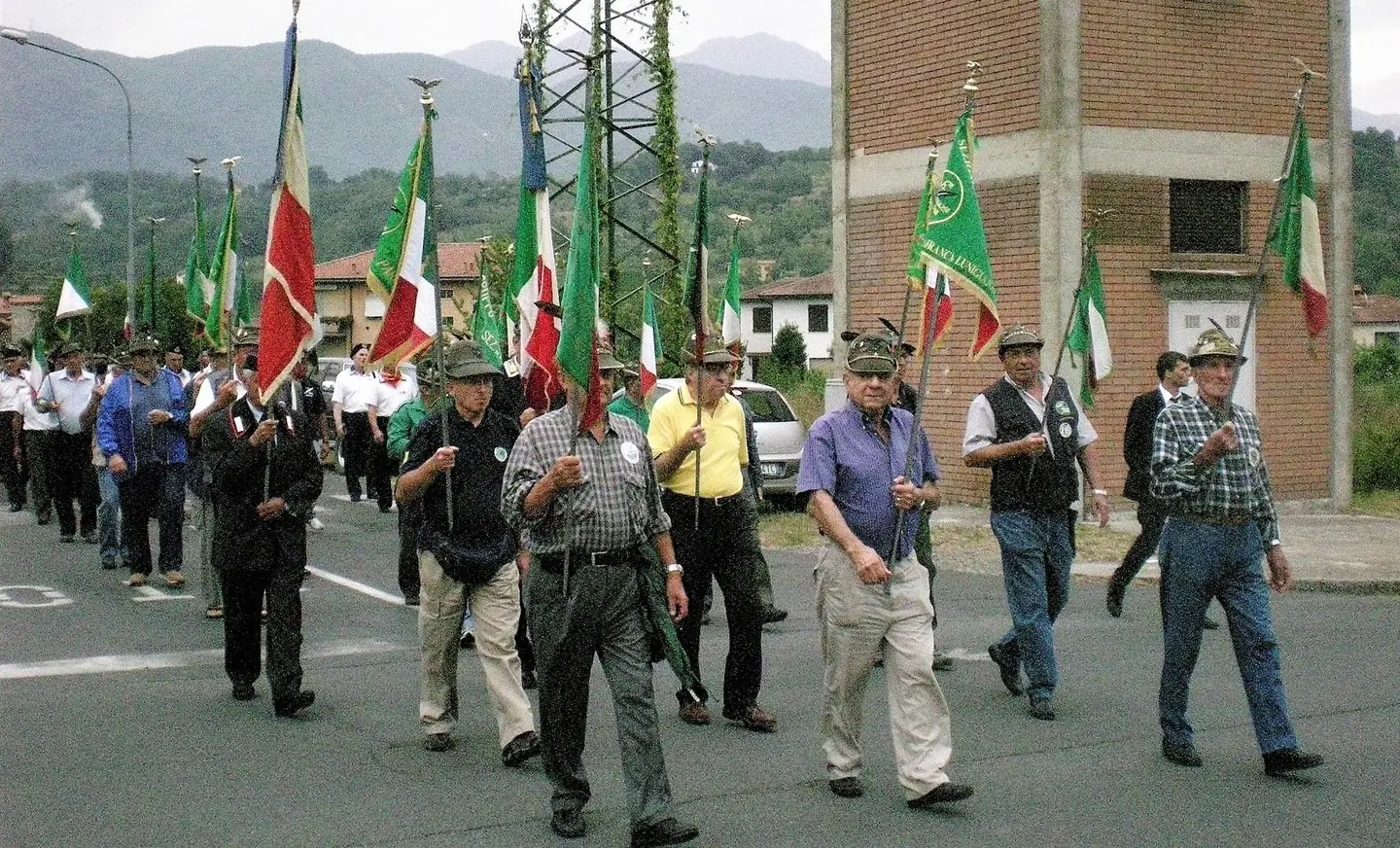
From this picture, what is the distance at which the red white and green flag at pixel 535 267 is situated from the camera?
25.9ft

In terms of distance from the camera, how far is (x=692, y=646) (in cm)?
831

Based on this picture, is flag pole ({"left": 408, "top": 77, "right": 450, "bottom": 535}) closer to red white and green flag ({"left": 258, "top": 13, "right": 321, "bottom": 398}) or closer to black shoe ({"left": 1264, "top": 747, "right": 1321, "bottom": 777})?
red white and green flag ({"left": 258, "top": 13, "right": 321, "bottom": 398})

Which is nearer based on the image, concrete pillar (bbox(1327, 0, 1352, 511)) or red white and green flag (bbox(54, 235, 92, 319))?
concrete pillar (bbox(1327, 0, 1352, 511))

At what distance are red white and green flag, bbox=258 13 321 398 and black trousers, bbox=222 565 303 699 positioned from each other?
1185 millimetres

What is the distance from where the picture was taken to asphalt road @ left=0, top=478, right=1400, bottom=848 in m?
6.10

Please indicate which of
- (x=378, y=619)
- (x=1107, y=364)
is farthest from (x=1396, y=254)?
(x=378, y=619)

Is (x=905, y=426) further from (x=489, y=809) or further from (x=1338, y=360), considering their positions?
(x=1338, y=360)

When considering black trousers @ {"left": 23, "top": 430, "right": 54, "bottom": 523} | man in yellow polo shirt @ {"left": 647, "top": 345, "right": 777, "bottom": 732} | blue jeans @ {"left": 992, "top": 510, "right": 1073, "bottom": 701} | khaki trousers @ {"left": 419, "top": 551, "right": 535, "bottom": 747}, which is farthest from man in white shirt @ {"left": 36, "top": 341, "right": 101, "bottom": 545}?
blue jeans @ {"left": 992, "top": 510, "right": 1073, "bottom": 701}

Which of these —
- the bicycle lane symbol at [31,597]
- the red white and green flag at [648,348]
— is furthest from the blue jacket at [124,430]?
the red white and green flag at [648,348]

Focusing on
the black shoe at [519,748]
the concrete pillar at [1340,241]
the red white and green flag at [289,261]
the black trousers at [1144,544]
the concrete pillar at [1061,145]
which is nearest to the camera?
the black shoe at [519,748]

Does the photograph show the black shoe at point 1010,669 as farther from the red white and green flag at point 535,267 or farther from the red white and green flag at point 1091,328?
the red white and green flag at point 1091,328

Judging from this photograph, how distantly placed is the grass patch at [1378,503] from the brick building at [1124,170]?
49 centimetres

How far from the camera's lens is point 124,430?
515 inches

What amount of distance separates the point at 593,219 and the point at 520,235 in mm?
2322
